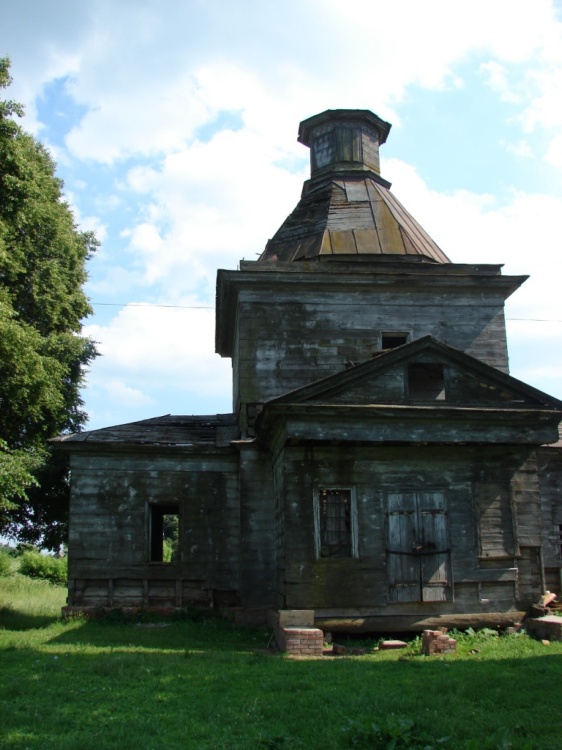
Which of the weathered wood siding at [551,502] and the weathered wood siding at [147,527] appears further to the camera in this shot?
the weathered wood siding at [551,502]

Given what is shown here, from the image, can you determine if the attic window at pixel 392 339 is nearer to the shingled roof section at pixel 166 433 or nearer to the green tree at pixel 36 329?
the shingled roof section at pixel 166 433

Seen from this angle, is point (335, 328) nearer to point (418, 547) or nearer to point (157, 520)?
point (418, 547)

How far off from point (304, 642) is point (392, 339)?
339 inches

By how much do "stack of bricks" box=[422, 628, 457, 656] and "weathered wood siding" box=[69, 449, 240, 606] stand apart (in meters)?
6.45

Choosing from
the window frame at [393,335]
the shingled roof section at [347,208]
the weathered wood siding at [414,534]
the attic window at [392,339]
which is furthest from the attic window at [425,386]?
the shingled roof section at [347,208]

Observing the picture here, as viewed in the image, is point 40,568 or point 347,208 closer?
point 347,208

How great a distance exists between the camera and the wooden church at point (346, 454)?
1301cm

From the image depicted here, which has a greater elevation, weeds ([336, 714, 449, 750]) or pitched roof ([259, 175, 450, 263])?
pitched roof ([259, 175, 450, 263])

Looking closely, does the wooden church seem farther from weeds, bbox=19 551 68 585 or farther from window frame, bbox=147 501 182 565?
weeds, bbox=19 551 68 585

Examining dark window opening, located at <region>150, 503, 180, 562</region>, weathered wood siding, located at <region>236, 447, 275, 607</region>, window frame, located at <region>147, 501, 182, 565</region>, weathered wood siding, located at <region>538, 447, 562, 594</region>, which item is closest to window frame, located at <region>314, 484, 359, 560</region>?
weathered wood siding, located at <region>236, 447, 275, 607</region>

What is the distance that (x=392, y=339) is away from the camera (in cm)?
1800

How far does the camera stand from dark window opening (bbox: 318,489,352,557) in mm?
13109

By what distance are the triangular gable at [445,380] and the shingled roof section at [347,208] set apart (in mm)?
5181

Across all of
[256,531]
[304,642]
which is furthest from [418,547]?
[256,531]
